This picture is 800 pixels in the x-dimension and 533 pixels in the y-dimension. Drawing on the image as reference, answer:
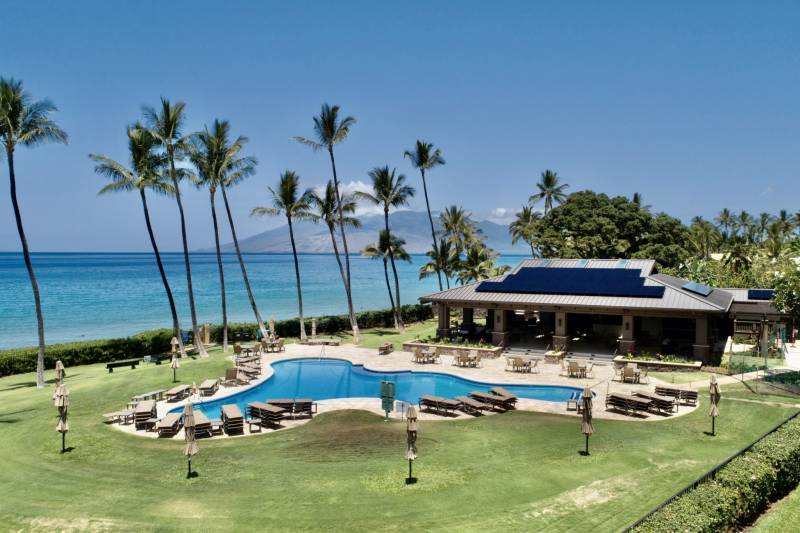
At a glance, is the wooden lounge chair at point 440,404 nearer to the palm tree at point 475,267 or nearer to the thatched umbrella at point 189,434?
the thatched umbrella at point 189,434

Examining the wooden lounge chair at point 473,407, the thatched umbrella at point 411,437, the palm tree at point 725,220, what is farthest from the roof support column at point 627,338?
the palm tree at point 725,220

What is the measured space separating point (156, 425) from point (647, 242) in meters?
45.0

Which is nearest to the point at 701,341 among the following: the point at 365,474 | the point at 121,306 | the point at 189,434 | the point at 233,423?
the point at 365,474

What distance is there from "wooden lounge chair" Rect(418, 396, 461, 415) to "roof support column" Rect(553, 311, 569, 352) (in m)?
12.0

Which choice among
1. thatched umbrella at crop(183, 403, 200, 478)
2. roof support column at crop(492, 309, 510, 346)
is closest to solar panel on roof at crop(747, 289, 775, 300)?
roof support column at crop(492, 309, 510, 346)

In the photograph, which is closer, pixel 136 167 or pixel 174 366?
pixel 174 366

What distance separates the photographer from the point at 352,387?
24953 millimetres

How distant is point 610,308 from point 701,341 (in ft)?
14.4

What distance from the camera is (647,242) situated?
49625 millimetres

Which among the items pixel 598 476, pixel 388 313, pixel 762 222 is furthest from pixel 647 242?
pixel 762 222

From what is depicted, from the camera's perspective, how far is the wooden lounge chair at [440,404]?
62.4 feet

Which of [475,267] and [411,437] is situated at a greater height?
[475,267]

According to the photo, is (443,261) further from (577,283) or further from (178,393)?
(178,393)

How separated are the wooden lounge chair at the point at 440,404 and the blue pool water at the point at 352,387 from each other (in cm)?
268
